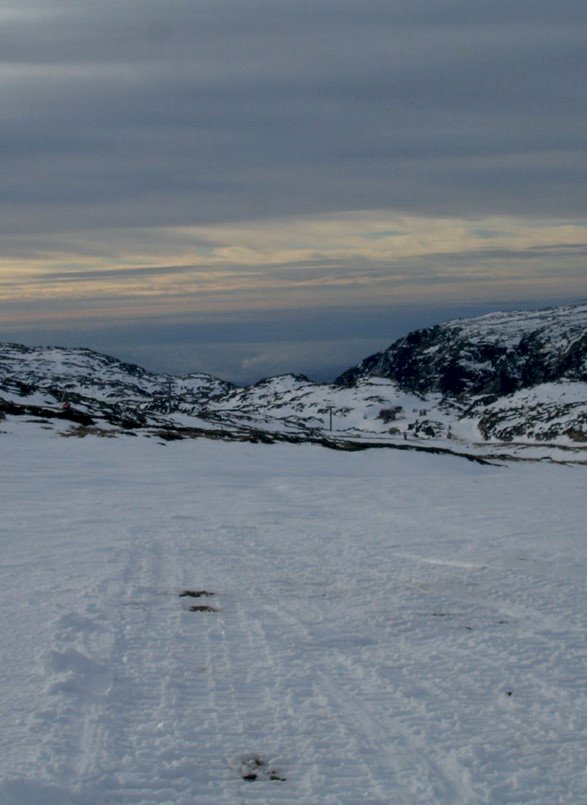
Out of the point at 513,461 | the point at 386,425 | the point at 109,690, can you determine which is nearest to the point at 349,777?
the point at 109,690

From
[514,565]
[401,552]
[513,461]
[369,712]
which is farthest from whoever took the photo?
[513,461]

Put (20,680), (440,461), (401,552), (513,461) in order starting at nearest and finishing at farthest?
(20,680), (401,552), (440,461), (513,461)

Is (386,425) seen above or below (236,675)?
below

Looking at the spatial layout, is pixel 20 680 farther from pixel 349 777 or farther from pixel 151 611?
pixel 349 777

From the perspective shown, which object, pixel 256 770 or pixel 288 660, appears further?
pixel 288 660

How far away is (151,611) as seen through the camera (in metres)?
10.4

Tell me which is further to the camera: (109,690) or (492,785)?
(109,690)

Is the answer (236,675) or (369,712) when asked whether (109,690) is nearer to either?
(236,675)

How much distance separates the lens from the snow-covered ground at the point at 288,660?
241 inches

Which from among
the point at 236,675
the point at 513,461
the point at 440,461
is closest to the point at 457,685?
the point at 236,675

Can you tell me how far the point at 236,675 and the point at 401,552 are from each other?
7873 millimetres

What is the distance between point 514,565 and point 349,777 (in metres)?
9.03

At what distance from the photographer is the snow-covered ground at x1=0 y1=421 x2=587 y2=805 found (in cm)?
612

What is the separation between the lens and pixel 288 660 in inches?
340
